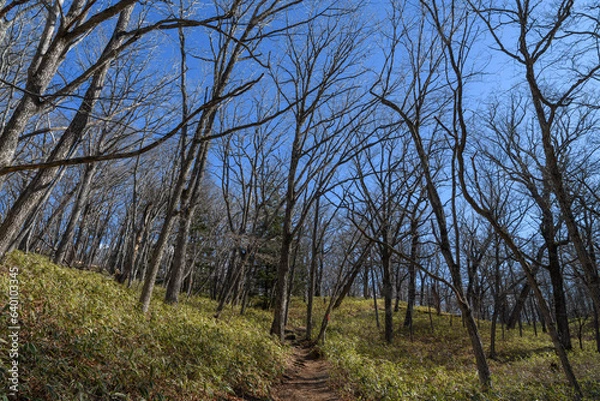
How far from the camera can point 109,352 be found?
3.49 metres

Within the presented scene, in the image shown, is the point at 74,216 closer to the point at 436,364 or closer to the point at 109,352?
the point at 109,352

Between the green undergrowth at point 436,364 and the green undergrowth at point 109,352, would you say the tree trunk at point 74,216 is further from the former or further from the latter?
the green undergrowth at point 436,364

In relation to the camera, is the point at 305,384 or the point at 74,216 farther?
the point at 74,216

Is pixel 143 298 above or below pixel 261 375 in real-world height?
above

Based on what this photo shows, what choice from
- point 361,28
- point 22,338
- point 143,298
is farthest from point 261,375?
point 361,28

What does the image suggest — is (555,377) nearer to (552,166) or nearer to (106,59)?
(552,166)

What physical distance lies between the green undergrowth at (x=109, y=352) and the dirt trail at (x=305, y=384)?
0.97ft

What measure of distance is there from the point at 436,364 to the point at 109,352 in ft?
33.6

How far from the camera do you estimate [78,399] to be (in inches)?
99.3

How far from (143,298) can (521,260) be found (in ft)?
21.4

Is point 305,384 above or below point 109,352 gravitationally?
below

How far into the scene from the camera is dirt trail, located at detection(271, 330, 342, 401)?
198 inches

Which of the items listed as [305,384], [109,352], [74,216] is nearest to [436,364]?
[305,384]

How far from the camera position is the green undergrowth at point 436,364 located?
4.88 meters
